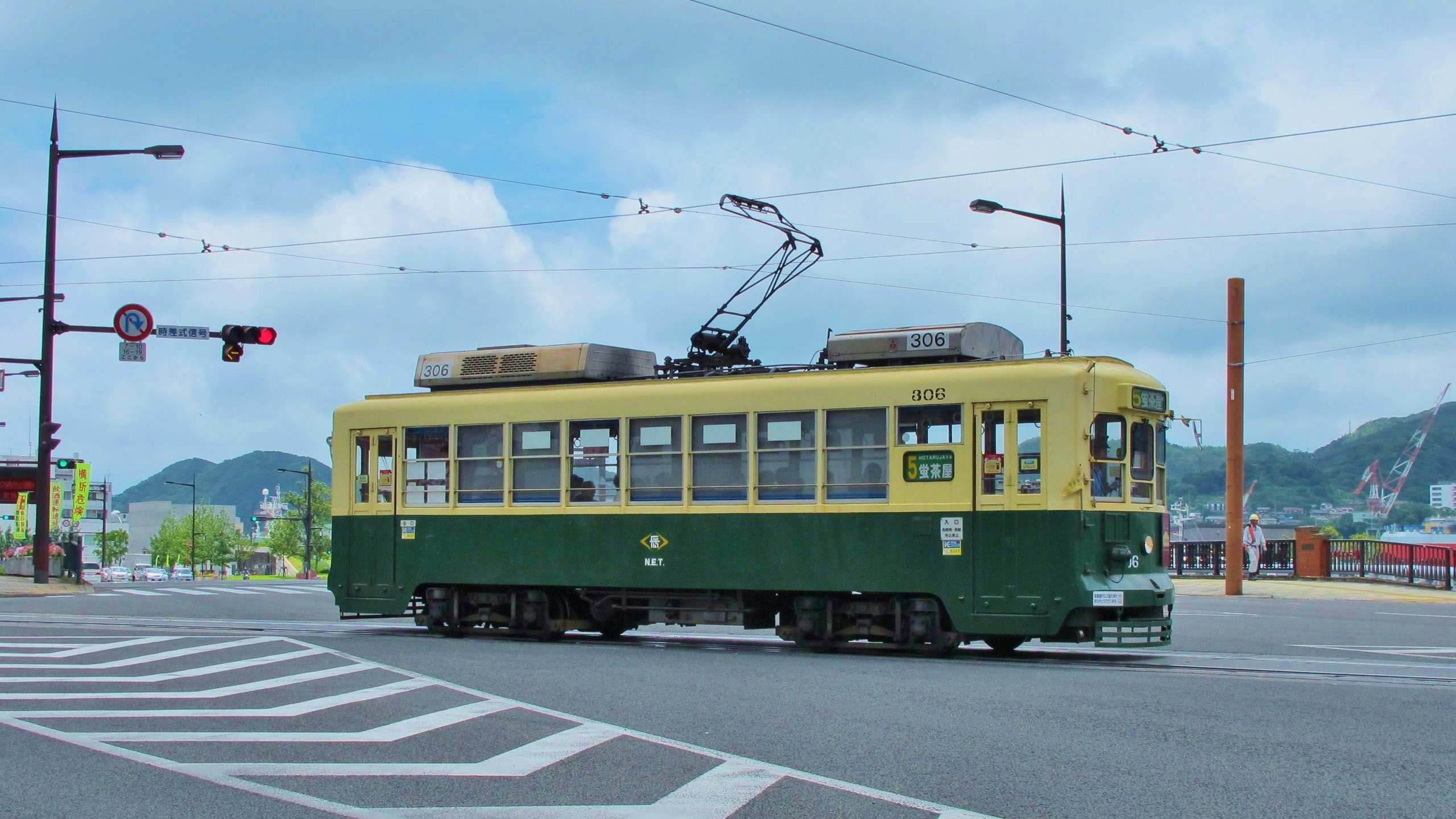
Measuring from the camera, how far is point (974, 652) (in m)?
15.9

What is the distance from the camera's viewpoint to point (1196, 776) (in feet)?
24.7

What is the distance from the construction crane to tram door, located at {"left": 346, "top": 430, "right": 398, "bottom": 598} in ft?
435

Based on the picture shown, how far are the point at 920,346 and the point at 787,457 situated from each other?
1864 mm

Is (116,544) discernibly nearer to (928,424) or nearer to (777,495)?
(777,495)

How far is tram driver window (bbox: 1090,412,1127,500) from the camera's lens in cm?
1475

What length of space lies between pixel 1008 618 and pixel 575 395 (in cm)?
576

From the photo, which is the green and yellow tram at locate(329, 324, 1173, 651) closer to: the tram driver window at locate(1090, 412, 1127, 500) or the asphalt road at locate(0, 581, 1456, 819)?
the tram driver window at locate(1090, 412, 1127, 500)

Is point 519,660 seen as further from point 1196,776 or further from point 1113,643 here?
point 1196,776

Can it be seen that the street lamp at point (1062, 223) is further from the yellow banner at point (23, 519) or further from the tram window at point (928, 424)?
the yellow banner at point (23, 519)

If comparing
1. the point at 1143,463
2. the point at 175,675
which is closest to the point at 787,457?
the point at 1143,463

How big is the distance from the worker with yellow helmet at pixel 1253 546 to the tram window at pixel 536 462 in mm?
23415

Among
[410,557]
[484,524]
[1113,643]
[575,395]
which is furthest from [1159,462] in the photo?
[410,557]

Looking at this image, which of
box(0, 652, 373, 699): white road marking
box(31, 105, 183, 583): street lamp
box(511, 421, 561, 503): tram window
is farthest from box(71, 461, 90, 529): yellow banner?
box(0, 652, 373, 699): white road marking

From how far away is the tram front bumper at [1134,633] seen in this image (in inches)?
560
